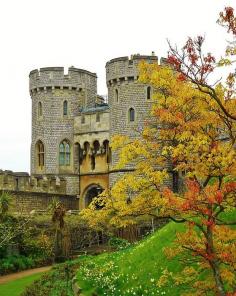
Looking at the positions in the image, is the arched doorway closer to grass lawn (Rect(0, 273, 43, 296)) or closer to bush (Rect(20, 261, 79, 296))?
grass lawn (Rect(0, 273, 43, 296))

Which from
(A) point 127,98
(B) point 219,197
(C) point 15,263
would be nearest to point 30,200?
(A) point 127,98

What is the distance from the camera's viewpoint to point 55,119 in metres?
43.5

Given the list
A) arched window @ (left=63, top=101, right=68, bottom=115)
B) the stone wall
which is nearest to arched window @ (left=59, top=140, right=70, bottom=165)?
arched window @ (left=63, top=101, right=68, bottom=115)

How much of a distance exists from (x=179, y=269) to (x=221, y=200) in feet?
18.0

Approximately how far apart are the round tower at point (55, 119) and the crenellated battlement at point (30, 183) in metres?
1.32

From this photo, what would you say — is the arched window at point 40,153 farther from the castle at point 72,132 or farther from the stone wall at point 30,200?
the stone wall at point 30,200

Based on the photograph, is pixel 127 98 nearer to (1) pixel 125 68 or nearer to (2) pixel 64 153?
(1) pixel 125 68

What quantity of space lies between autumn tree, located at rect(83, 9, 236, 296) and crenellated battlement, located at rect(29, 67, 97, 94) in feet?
99.0

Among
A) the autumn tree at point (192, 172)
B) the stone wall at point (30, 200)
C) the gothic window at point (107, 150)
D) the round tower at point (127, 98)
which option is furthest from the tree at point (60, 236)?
the autumn tree at point (192, 172)

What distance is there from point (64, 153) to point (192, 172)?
33212 millimetres

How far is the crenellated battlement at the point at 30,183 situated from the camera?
35.0 meters

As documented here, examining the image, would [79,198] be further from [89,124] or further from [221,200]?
[221,200]

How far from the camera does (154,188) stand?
39.2 feet

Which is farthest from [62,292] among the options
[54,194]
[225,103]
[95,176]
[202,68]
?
[95,176]
